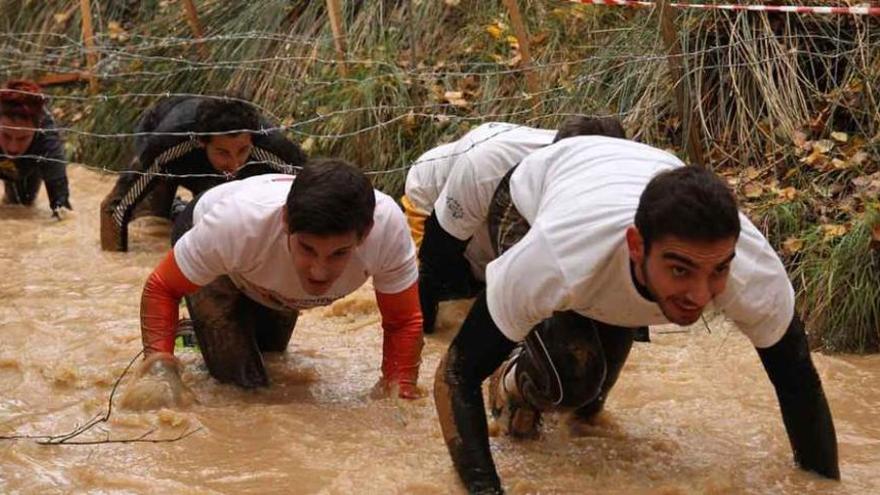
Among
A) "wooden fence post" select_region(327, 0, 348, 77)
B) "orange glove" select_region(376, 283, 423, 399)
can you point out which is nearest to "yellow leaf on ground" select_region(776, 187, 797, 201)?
"orange glove" select_region(376, 283, 423, 399)

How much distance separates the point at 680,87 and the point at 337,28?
106 inches

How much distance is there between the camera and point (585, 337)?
13.1ft

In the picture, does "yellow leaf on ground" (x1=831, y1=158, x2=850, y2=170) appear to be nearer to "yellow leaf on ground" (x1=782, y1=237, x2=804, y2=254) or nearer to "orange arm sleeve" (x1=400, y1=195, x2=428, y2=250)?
"yellow leaf on ground" (x1=782, y1=237, x2=804, y2=254)

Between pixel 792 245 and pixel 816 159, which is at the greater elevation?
pixel 816 159

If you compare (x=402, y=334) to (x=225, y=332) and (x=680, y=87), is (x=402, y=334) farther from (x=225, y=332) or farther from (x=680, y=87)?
(x=680, y=87)

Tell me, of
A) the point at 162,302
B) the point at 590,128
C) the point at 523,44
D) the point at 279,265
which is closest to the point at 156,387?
the point at 162,302

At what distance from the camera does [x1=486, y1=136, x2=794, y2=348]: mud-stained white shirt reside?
3543 millimetres

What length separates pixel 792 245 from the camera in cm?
609

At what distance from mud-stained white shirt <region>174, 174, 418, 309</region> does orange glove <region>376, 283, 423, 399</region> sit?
1.7 inches

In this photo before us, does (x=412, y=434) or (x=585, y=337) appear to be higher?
(x=585, y=337)

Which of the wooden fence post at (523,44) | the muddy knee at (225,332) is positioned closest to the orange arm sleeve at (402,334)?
the muddy knee at (225,332)

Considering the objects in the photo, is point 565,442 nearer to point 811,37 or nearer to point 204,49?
point 811,37

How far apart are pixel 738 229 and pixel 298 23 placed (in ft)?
21.9

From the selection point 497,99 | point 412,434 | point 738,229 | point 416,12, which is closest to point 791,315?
point 738,229
